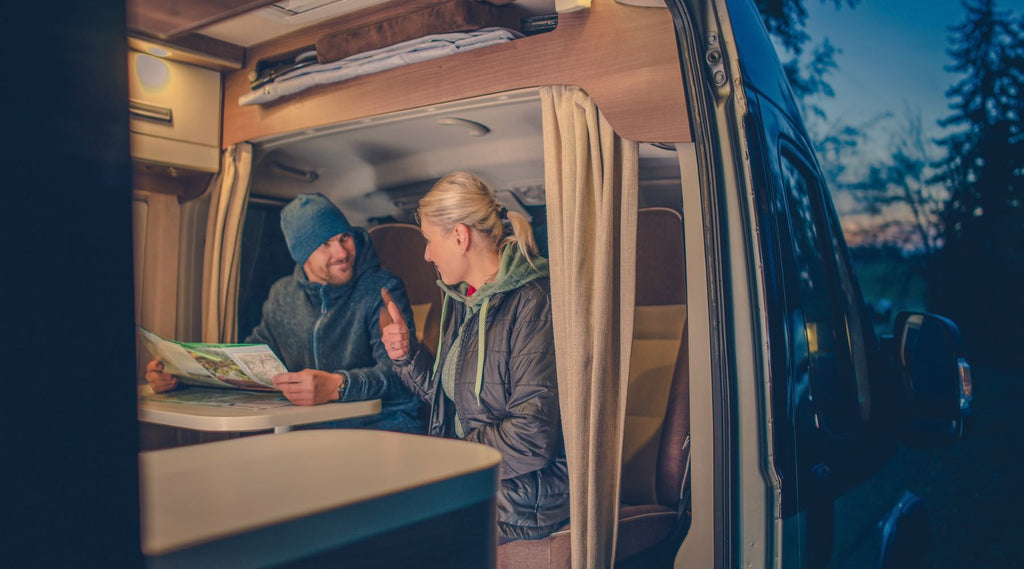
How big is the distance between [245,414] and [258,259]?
1.88 m

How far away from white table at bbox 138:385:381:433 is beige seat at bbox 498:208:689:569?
28.8 inches

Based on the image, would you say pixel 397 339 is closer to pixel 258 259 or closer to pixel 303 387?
pixel 303 387

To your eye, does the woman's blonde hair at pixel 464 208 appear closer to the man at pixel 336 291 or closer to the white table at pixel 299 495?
the man at pixel 336 291

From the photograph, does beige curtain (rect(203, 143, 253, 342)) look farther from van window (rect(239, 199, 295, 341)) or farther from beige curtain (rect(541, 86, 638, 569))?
beige curtain (rect(541, 86, 638, 569))

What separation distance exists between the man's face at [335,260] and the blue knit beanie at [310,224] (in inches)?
1.5

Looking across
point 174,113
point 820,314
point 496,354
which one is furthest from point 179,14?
point 820,314

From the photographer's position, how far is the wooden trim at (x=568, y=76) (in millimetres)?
2139

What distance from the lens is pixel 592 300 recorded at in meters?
2.25

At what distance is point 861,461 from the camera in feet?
7.20

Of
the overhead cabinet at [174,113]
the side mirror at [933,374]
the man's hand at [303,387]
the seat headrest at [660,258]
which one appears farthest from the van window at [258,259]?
the side mirror at [933,374]

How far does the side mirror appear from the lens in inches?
80.0

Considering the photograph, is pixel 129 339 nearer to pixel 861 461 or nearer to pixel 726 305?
pixel 726 305

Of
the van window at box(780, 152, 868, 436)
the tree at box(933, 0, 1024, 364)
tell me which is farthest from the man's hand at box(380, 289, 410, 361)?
the tree at box(933, 0, 1024, 364)

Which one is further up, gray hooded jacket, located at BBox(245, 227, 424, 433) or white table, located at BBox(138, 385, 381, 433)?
gray hooded jacket, located at BBox(245, 227, 424, 433)
